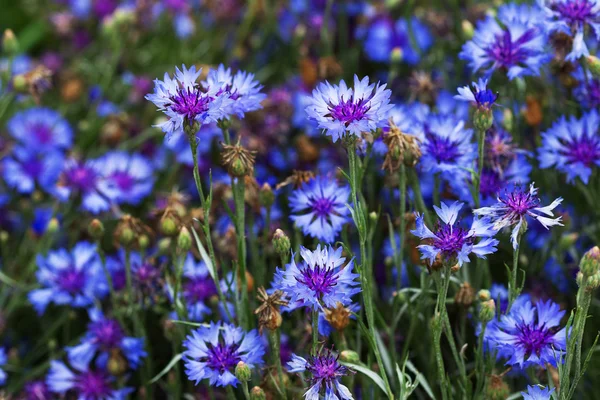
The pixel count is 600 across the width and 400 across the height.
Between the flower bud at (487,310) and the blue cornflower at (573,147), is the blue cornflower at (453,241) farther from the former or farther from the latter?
the blue cornflower at (573,147)

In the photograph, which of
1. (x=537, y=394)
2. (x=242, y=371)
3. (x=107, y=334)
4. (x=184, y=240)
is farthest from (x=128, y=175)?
(x=537, y=394)

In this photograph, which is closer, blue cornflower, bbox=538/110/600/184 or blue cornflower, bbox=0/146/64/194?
blue cornflower, bbox=538/110/600/184

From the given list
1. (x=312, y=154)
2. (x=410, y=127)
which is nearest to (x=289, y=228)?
(x=312, y=154)

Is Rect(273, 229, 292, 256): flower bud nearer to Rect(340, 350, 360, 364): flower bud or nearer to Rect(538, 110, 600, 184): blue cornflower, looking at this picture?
Rect(340, 350, 360, 364): flower bud

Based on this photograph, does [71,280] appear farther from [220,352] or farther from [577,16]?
[577,16]

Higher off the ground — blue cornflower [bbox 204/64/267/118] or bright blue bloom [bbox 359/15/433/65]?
bright blue bloom [bbox 359/15/433/65]

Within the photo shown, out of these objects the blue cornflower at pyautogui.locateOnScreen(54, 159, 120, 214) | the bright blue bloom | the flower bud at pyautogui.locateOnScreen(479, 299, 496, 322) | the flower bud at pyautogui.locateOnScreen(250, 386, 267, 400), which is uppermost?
the bright blue bloom

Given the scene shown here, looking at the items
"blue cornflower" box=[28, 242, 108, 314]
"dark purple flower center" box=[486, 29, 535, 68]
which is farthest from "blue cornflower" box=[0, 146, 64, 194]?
"dark purple flower center" box=[486, 29, 535, 68]

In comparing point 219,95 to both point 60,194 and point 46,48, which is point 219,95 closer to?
point 60,194
